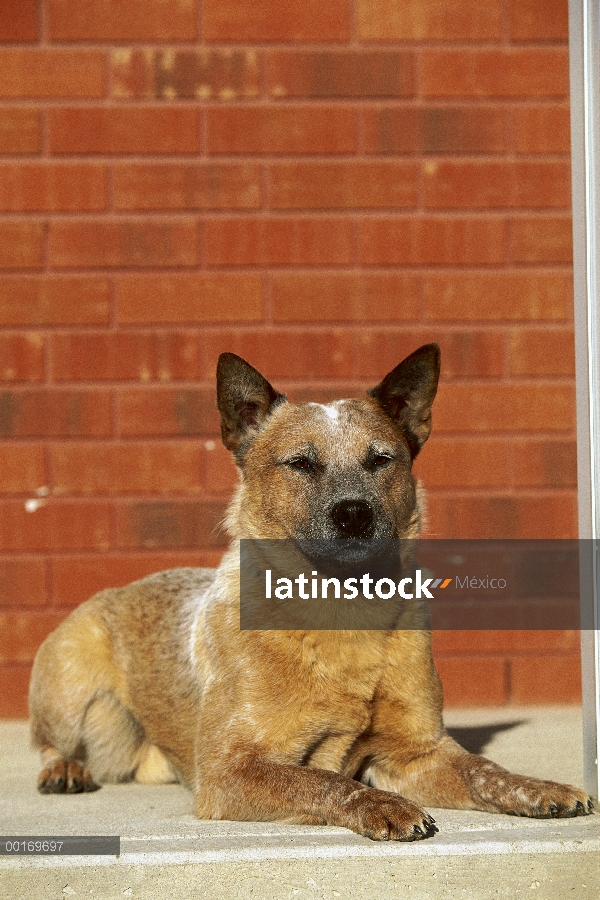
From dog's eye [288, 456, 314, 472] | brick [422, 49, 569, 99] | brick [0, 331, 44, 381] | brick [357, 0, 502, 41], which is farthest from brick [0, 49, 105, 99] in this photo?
dog's eye [288, 456, 314, 472]

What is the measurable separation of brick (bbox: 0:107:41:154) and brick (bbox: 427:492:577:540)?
2.35m

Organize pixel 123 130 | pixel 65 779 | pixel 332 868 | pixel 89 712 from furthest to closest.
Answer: pixel 123 130 < pixel 89 712 < pixel 65 779 < pixel 332 868

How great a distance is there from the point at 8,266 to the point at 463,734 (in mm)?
2771

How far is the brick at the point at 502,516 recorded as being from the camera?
189 inches

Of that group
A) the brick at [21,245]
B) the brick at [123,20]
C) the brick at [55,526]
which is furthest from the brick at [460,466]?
the brick at [123,20]

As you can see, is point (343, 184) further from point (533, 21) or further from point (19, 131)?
point (19, 131)

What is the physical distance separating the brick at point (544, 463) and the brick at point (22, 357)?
213 centimetres

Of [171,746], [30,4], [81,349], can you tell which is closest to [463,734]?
[171,746]

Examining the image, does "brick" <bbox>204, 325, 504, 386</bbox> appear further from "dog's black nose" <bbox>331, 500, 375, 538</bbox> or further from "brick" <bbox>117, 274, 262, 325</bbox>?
"dog's black nose" <bbox>331, 500, 375, 538</bbox>

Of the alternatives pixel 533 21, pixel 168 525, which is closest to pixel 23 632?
pixel 168 525

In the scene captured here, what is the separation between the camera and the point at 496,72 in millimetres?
4852

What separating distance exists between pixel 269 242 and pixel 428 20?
3.98 feet

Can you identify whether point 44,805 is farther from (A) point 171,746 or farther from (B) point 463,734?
(B) point 463,734

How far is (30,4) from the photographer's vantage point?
4.77 m
